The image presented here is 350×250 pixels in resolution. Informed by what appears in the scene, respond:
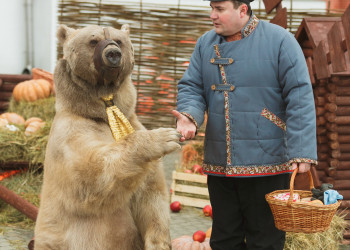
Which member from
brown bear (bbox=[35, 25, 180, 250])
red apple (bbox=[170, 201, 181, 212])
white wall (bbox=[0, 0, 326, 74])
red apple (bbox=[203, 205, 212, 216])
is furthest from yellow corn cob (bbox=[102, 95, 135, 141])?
white wall (bbox=[0, 0, 326, 74])

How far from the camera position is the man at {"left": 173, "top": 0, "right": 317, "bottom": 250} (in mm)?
3070

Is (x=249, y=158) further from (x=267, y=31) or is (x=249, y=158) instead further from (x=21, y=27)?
(x=21, y=27)

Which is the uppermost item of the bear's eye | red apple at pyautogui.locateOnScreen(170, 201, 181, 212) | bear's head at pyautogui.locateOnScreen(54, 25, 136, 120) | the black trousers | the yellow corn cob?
the bear's eye

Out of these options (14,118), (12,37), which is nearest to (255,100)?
(14,118)

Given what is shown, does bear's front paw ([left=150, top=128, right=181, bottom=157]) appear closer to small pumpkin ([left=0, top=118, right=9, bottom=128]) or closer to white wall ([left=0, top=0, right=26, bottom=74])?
small pumpkin ([left=0, top=118, right=9, bottom=128])

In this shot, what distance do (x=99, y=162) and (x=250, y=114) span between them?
1035mm

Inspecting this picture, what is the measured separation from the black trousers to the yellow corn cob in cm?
79

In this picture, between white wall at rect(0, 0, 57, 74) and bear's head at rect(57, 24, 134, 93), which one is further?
white wall at rect(0, 0, 57, 74)

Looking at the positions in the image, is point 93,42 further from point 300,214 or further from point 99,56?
point 300,214

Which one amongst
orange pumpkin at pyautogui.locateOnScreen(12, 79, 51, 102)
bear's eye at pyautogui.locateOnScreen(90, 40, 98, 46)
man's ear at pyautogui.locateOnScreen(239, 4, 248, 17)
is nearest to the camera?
bear's eye at pyautogui.locateOnScreen(90, 40, 98, 46)

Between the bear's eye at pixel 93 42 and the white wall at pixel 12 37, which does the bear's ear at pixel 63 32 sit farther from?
the white wall at pixel 12 37

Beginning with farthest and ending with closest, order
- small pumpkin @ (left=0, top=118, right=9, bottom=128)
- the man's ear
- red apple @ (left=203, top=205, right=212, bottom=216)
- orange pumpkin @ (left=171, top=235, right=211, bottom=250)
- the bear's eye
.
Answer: small pumpkin @ (left=0, top=118, right=9, bottom=128), red apple @ (left=203, top=205, right=212, bottom=216), orange pumpkin @ (left=171, top=235, right=211, bottom=250), the man's ear, the bear's eye

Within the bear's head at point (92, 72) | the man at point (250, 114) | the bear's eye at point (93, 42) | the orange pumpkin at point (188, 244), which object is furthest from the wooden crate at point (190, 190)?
the bear's eye at point (93, 42)

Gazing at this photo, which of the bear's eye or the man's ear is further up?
the man's ear
